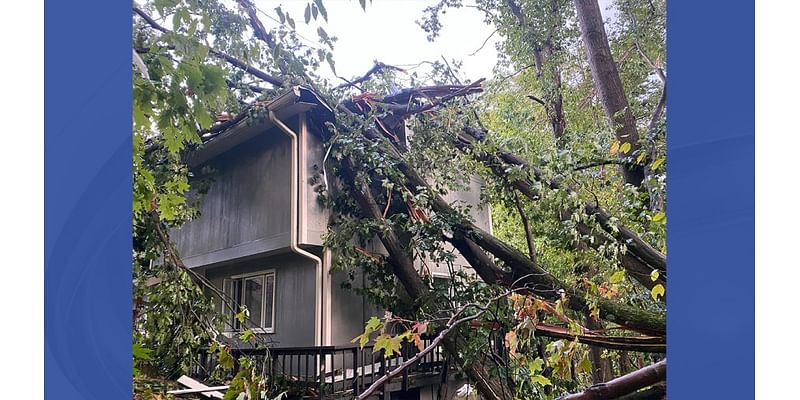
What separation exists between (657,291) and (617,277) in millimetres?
167

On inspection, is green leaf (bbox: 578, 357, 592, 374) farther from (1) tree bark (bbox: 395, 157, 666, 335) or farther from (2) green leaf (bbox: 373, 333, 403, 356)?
(2) green leaf (bbox: 373, 333, 403, 356)

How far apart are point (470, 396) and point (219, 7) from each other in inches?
62.1

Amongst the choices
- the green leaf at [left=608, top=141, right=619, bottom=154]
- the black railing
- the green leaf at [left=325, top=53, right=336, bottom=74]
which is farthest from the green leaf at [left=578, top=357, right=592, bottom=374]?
the green leaf at [left=325, top=53, right=336, bottom=74]

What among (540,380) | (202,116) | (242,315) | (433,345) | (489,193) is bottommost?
(540,380)

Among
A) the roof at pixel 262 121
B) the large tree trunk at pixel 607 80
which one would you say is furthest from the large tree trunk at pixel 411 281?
the large tree trunk at pixel 607 80

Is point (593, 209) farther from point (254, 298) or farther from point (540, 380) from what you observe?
point (254, 298)

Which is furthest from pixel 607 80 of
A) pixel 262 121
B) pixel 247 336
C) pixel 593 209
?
pixel 247 336

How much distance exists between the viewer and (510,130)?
206 cm
